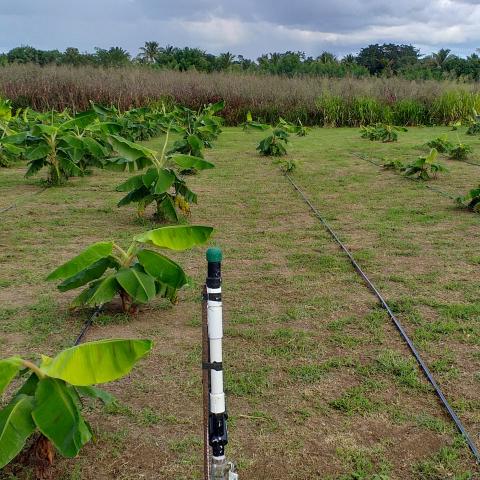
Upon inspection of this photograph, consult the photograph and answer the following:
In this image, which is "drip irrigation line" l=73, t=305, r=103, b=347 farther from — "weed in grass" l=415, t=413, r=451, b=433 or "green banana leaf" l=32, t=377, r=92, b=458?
"weed in grass" l=415, t=413, r=451, b=433

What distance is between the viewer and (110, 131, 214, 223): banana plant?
5414 mm

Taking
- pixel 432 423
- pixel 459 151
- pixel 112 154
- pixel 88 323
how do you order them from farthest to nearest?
pixel 112 154 → pixel 459 151 → pixel 88 323 → pixel 432 423

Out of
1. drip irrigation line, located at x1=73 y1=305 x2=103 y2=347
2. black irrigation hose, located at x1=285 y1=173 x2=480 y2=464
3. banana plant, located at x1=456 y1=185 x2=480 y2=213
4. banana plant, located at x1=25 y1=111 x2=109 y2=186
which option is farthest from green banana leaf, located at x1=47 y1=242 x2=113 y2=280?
banana plant, located at x1=456 y1=185 x2=480 y2=213

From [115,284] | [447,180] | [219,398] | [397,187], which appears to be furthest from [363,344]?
[447,180]

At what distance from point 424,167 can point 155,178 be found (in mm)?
4980

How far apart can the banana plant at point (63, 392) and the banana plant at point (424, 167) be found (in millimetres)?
7782

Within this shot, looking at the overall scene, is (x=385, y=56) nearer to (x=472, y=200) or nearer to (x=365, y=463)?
(x=472, y=200)

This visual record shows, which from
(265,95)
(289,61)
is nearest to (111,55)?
(289,61)

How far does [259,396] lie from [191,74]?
68.2ft

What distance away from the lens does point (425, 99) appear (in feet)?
66.7

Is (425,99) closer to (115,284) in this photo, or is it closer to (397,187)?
(397,187)

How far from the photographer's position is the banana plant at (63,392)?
217 cm

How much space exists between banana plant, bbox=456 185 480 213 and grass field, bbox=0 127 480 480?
0.19 meters

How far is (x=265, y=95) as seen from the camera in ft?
66.7
